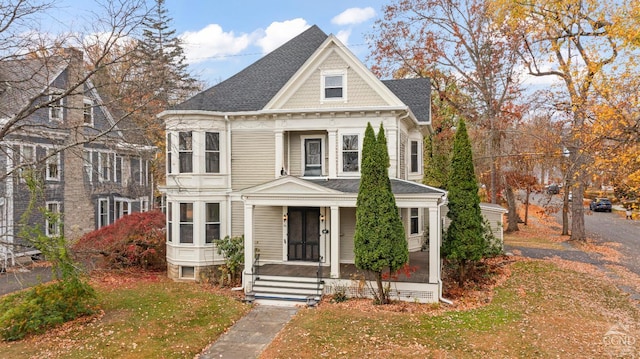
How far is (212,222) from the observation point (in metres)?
16.1

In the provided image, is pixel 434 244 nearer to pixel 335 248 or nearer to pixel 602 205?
pixel 335 248

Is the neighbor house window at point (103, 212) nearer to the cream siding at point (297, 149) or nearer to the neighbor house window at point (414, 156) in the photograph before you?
the cream siding at point (297, 149)

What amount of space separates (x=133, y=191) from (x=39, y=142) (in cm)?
719

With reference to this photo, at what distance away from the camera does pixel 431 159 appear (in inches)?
1117

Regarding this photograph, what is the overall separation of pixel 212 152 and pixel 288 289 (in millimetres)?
Result: 6198

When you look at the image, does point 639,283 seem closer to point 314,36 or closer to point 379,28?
point 314,36

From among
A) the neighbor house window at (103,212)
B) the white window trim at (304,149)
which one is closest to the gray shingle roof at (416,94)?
the white window trim at (304,149)

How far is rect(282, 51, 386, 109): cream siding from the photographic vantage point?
15.3 meters

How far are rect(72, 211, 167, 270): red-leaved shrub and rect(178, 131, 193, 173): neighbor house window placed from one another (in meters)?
3.55

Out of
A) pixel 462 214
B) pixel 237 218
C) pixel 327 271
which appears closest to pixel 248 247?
pixel 237 218

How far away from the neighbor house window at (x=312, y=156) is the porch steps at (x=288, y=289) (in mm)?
4519

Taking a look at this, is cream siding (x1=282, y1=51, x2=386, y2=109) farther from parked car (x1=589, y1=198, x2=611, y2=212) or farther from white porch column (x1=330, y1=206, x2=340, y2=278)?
parked car (x1=589, y1=198, x2=611, y2=212)

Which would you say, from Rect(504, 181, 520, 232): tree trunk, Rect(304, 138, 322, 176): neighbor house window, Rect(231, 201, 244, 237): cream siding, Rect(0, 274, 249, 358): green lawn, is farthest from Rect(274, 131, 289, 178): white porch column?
Rect(504, 181, 520, 232): tree trunk

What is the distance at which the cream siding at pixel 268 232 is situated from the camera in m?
16.1
